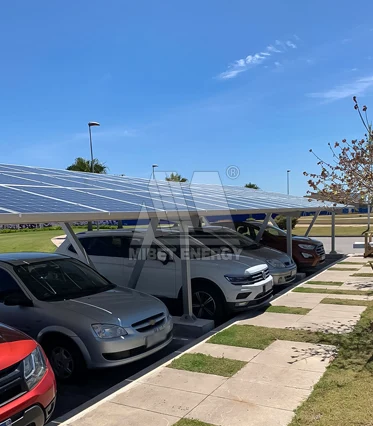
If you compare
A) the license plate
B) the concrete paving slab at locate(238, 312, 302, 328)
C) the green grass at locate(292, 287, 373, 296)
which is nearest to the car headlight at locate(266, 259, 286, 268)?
the green grass at locate(292, 287, 373, 296)

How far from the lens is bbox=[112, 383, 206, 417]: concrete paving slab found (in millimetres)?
4293

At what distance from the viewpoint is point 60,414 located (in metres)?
4.45

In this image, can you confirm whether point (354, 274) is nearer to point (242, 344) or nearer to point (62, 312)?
→ point (242, 344)

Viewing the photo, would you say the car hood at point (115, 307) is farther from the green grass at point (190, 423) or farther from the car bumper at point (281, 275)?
the car bumper at point (281, 275)

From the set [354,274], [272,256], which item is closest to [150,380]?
[272,256]

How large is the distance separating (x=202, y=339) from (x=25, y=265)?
2.94m

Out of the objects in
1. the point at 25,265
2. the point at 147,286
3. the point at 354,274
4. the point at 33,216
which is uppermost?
the point at 33,216

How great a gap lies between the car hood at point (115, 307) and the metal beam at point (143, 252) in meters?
2.12

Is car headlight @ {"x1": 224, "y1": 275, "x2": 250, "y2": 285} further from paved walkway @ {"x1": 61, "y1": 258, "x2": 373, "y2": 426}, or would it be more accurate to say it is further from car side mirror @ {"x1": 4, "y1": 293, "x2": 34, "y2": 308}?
car side mirror @ {"x1": 4, "y1": 293, "x2": 34, "y2": 308}

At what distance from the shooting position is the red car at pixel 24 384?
121 inches

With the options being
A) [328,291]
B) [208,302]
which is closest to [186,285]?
[208,302]

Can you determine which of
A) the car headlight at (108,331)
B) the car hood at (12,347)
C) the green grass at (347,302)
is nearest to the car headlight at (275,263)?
the green grass at (347,302)

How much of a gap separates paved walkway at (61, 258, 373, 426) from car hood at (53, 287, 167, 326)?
29.7 inches

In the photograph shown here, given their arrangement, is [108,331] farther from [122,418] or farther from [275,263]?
[275,263]
